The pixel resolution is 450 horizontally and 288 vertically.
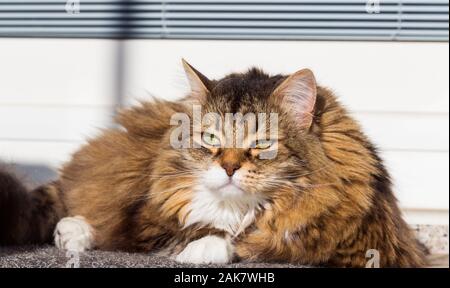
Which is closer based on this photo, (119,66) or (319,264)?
(319,264)

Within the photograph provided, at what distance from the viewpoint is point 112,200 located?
245 centimetres

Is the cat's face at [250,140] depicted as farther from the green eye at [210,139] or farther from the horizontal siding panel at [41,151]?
the horizontal siding panel at [41,151]

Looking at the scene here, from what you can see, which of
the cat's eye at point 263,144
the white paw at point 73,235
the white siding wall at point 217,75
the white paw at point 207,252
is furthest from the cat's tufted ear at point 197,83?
the white siding wall at point 217,75

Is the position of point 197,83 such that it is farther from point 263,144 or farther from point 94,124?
point 94,124

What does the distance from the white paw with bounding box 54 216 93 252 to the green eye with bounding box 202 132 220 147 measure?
1.65 feet

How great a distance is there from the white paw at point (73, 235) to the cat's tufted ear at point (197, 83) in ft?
1.77

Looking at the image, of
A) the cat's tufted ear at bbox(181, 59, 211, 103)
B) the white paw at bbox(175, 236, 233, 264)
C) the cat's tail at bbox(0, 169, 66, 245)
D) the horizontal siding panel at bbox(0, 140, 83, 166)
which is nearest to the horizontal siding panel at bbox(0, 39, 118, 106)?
the horizontal siding panel at bbox(0, 140, 83, 166)

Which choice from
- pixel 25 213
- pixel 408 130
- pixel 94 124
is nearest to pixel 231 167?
pixel 25 213

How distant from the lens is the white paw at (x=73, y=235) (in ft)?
7.57

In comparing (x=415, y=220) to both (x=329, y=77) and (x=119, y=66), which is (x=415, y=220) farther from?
(x=119, y=66)

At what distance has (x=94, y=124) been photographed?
3119 mm

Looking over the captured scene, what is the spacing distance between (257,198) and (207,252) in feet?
0.68
